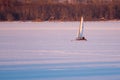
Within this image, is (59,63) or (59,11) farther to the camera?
(59,11)

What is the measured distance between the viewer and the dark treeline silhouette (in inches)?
1090

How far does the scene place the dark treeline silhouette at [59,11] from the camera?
90.8 feet

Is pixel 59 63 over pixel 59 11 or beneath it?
over

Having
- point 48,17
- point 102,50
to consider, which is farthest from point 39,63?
point 48,17

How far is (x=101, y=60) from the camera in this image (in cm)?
730

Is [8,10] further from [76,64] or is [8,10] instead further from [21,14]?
[76,64]

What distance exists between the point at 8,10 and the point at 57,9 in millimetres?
3493

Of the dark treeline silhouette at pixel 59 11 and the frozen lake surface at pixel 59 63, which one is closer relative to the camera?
the frozen lake surface at pixel 59 63

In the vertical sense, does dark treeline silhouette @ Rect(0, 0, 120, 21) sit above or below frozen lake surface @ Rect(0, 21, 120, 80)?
below

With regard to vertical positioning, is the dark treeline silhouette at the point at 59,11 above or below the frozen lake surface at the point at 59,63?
below

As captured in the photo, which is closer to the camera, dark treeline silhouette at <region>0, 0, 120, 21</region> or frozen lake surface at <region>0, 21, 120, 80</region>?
frozen lake surface at <region>0, 21, 120, 80</region>

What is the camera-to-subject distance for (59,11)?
28453 millimetres

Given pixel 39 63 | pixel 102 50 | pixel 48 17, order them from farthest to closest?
1. pixel 48 17
2. pixel 102 50
3. pixel 39 63

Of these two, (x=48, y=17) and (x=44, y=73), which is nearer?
(x=44, y=73)
